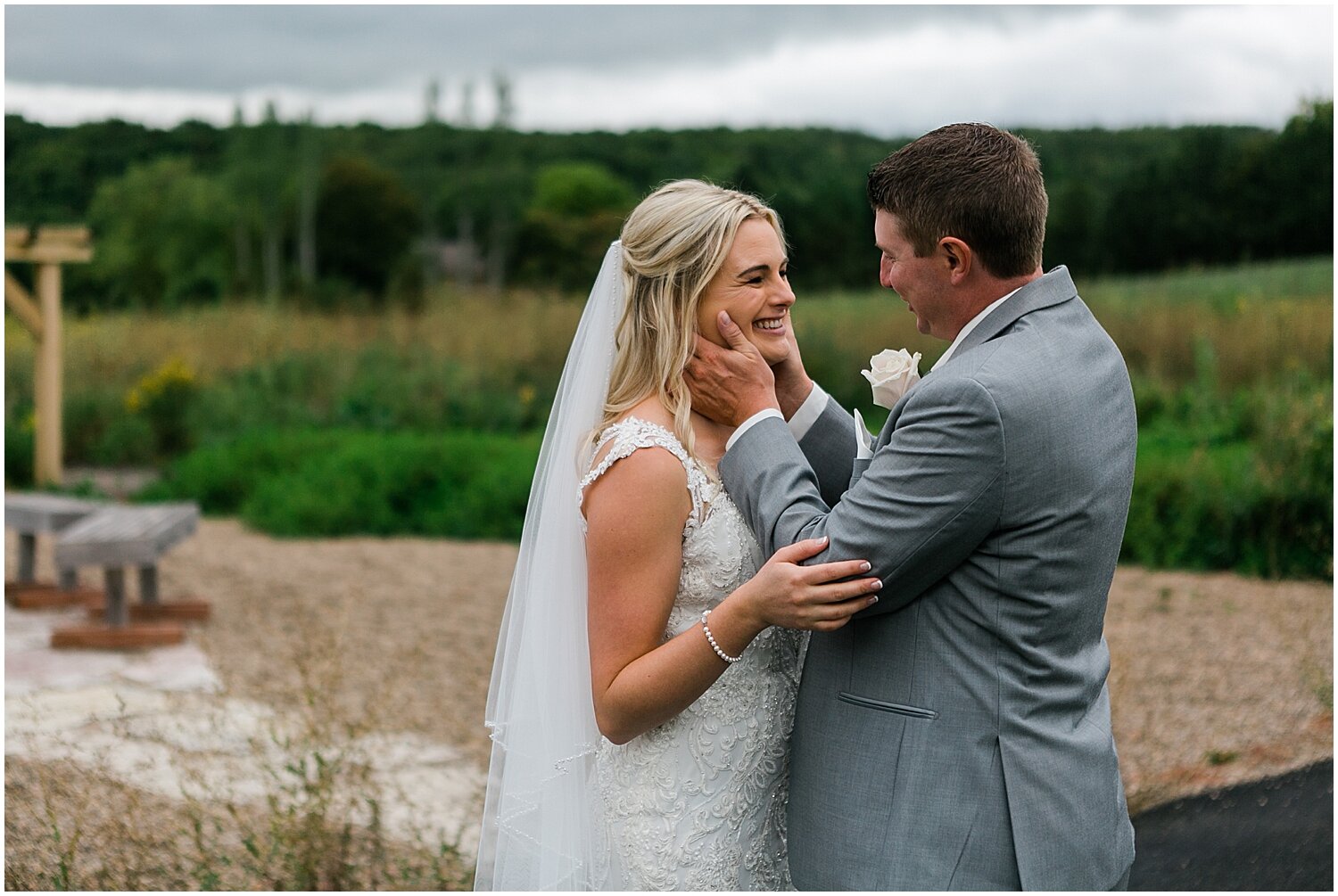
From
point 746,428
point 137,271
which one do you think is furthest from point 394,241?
point 746,428

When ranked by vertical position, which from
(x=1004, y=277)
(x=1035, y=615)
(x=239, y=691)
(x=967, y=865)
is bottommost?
(x=239, y=691)

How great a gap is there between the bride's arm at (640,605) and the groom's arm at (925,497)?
1.04 feet

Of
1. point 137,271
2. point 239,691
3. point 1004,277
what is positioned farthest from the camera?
point 137,271

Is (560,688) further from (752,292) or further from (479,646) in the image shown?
(479,646)

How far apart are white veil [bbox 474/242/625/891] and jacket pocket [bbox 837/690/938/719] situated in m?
0.74

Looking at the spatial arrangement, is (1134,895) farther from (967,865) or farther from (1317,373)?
(1317,373)

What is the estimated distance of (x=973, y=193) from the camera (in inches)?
83.4

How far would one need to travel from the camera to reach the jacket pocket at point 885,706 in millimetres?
2127

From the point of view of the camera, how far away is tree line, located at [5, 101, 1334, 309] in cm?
1480

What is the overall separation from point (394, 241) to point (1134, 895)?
26.9 meters

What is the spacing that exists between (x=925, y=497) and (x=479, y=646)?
6028mm

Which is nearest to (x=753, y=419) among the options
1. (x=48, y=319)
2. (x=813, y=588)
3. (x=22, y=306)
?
(x=813, y=588)

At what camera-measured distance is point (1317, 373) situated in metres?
11.0

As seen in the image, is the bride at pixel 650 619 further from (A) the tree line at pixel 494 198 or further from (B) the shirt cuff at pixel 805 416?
(A) the tree line at pixel 494 198
